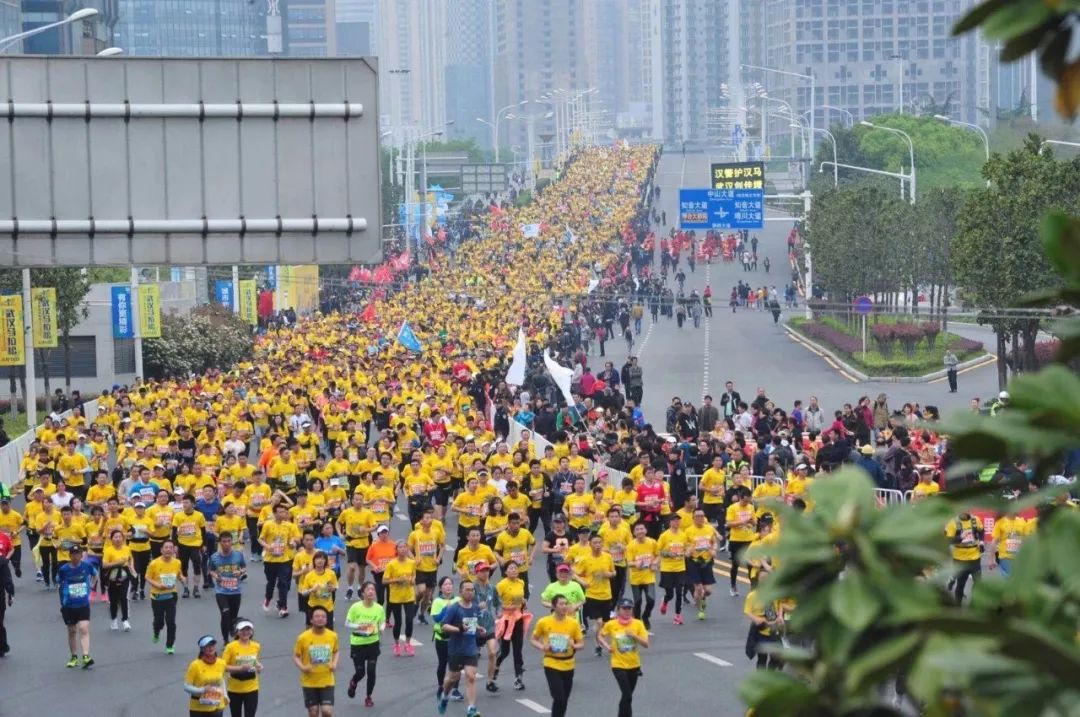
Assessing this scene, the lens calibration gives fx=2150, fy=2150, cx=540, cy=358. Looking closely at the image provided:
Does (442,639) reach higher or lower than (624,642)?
lower

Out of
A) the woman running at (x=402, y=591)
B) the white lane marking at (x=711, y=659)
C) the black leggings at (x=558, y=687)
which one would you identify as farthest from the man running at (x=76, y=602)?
the white lane marking at (x=711, y=659)

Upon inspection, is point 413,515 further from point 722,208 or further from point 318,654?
point 722,208

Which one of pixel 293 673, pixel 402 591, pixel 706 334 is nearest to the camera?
pixel 293 673

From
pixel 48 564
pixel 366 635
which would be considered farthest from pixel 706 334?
pixel 366 635

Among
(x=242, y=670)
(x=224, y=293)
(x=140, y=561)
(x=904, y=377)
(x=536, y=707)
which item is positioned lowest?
(x=904, y=377)

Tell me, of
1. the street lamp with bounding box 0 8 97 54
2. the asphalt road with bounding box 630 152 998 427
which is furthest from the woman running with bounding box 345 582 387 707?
the asphalt road with bounding box 630 152 998 427

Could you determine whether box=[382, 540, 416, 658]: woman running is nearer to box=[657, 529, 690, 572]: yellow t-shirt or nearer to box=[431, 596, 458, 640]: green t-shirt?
box=[431, 596, 458, 640]: green t-shirt

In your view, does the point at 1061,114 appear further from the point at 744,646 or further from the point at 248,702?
the point at 744,646

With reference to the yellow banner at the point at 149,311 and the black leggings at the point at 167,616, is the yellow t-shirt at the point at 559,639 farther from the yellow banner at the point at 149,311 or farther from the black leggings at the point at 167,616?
the yellow banner at the point at 149,311
